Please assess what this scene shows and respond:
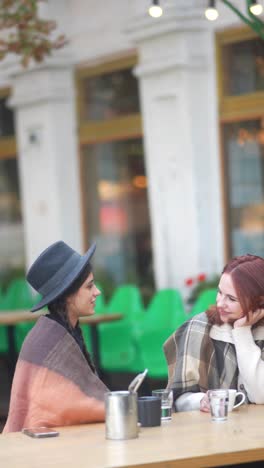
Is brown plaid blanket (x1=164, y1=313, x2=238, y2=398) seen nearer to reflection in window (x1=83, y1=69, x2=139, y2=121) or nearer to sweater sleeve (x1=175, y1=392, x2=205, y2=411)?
sweater sleeve (x1=175, y1=392, x2=205, y2=411)

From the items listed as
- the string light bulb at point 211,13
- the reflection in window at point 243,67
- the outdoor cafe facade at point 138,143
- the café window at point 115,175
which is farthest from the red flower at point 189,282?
the string light bulb at point 211,13

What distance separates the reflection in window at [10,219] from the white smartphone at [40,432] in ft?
39.3

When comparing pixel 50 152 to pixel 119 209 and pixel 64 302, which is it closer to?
pixel 119 209

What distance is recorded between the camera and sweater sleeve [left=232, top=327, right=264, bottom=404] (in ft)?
18.2

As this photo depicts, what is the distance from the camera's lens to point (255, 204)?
13766 millimetres

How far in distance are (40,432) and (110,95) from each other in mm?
11079

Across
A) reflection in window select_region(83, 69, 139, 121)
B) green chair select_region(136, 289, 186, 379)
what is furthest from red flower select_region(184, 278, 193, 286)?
reflection in window select_region(83, 69, 139, 121)

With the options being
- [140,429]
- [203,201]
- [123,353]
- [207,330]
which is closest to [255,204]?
[203,201]

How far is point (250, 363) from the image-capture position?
557 centimetres

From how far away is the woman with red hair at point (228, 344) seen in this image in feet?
18.4

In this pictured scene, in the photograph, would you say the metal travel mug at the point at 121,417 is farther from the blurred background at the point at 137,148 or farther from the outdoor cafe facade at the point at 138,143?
the outdoor cafe facade at the point at 138,143

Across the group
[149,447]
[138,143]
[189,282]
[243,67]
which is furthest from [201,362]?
[138,143]

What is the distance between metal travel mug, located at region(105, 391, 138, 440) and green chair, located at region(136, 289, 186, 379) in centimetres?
593

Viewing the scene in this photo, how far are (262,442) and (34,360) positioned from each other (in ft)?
3.49
